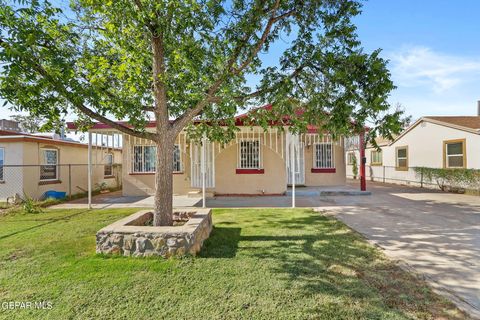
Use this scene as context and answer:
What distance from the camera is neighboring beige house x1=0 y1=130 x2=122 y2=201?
34.9ft

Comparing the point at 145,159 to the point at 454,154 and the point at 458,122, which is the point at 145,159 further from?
the point at 458,122

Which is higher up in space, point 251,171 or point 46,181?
point 251,171

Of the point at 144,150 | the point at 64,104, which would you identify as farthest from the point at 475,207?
the point at 144,150

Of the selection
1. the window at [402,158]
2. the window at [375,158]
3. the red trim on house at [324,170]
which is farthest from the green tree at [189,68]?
the window at [375,158]

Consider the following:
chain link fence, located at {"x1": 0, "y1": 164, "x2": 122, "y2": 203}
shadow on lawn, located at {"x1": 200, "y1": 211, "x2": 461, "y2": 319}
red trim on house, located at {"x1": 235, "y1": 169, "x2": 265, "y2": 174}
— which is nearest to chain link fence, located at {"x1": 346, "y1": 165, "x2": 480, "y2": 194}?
red trim on house, located at {"x1": 235, "y1": 169, "x2": 265, "y2": 174}

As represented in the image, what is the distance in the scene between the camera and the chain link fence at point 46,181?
34.8 feet

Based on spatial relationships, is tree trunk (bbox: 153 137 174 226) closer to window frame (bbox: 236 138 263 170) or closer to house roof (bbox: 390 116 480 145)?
window frame (bbox: 236 138 263 170)

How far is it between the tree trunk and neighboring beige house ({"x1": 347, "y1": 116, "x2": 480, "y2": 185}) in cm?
→ 840

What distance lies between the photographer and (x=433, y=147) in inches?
561

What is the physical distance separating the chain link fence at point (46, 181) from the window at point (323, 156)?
447 inches

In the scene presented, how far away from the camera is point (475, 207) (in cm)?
854

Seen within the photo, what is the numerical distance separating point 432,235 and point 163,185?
5680mm

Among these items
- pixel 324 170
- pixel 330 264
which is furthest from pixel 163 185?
pixel 324 170

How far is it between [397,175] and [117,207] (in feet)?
55.2
